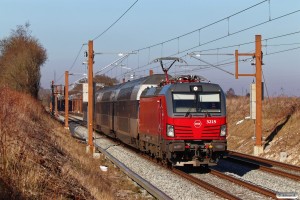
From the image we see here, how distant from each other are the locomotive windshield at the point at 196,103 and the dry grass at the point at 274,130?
608cm

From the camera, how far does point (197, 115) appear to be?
1788 centimetres

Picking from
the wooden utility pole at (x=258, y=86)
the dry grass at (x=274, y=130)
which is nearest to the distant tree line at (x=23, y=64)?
the dry grass at (x=274, y=130)

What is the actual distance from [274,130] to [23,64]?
28032 mm

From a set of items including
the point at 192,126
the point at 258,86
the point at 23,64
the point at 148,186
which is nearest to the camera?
the point at 148,186

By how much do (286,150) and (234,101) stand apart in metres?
24.7

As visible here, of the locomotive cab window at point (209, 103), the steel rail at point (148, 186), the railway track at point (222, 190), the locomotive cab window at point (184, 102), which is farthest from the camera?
the locomotive cab window at point (209, 103)

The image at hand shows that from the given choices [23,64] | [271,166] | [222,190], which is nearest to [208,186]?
[222,190]

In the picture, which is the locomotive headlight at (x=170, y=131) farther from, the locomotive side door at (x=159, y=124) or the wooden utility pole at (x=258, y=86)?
the wooden utility pole at (x=258, y=86)

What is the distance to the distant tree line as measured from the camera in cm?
4984

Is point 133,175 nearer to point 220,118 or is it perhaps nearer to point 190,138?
point 190,138

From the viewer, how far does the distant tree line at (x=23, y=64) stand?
4984 cm

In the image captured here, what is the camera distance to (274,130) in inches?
1251

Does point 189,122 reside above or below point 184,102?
below

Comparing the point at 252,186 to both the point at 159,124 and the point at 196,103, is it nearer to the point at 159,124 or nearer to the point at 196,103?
the point at 196,103
